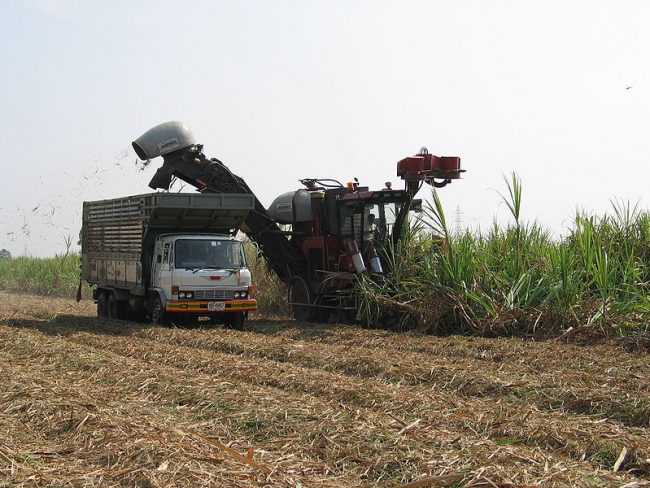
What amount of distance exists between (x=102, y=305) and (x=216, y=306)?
4463mm

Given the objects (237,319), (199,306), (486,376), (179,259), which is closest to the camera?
(486,376)

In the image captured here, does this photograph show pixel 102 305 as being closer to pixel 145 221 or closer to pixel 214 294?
pixel 145 221

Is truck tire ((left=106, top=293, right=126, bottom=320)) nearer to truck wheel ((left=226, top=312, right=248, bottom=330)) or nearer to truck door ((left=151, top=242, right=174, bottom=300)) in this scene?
truck door ((left=151, top=242, right=174, bottom=300))

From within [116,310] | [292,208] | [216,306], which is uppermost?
[292,208]

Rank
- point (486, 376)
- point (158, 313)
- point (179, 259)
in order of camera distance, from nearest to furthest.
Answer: point (486, 376) → point (179, 259) → point (158, 313)

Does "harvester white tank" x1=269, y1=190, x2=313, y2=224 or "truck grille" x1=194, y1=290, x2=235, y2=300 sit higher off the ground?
"harvester white tank" x1=269, y1=190, x2=313, y2=224

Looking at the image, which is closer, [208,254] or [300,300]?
[208,254]

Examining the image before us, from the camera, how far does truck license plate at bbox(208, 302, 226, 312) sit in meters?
16.4

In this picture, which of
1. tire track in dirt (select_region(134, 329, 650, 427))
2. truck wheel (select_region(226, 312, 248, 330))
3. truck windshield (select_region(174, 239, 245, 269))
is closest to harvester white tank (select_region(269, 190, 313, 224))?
truck windshield (select_region(174, 239, 245, 269))

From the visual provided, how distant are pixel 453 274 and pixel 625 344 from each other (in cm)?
356

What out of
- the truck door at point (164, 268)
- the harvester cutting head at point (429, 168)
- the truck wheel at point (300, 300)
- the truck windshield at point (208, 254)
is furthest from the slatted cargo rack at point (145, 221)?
the harvester cutting head at point (429, 168)

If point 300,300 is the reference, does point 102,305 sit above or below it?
below

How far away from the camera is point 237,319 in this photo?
670 inches

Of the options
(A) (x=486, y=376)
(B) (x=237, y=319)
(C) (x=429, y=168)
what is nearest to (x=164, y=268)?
(B) (x=237, y=319)
